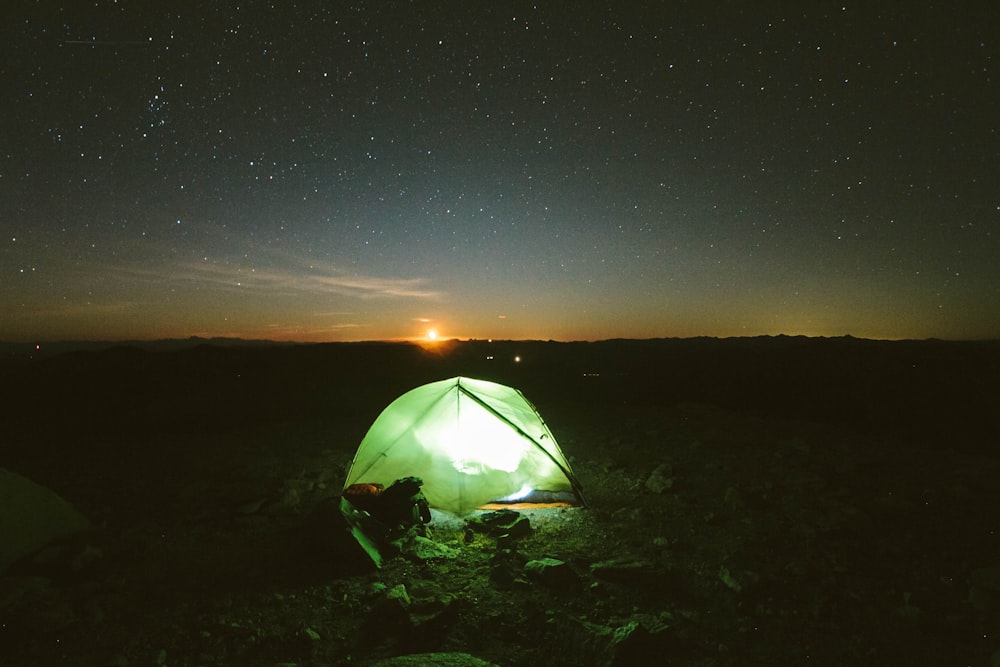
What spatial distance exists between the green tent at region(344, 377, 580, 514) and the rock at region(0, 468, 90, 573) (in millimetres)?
3395

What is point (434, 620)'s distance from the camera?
175 inches

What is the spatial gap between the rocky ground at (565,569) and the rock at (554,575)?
0.02 meters

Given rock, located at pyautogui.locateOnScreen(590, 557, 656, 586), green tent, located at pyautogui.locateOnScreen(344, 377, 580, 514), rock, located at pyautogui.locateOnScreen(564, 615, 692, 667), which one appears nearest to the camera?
rock, located at pyautogui.locateOnScreen(564, 615, 692, 667)

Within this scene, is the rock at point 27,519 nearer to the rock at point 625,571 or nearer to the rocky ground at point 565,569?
the rocky ground at point 565,569

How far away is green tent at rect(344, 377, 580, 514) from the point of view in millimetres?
7520

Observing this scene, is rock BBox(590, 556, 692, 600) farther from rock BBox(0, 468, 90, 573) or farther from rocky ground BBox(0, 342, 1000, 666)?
rock BBox(0, 468, 90, 573)

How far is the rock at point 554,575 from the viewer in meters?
5.04

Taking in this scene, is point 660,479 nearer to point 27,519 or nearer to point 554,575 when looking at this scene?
point 554,575

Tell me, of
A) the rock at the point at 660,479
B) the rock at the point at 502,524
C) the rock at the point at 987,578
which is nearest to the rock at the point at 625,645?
the rock at the point at 502,524

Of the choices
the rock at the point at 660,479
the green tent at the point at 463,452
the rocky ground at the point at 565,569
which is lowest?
the rocky ground at the point at 565,569

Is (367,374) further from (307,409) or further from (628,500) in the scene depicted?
(628,500)

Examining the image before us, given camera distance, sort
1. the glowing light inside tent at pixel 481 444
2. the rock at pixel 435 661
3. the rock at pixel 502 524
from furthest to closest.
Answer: the glowing light inside tent at pixel 481 444, the rock at pixel 502 524, the rock at pixel 435 661

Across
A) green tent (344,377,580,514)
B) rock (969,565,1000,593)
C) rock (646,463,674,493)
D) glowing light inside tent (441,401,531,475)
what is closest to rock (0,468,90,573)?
green tent (344,377,580,514)

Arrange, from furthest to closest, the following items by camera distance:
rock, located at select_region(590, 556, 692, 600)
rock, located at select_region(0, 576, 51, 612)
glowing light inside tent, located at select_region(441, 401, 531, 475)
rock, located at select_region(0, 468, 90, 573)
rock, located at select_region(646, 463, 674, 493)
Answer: rock, located at select_region(646, 463, 674, 493), glowing light inside tent, located at select_region(441, 401, 531, 475), rock, located at select_region(0, 468, 90, 573), rock, located at select_region(590, 556, 692, 600), rock, located at select_region(0, 576, 51, 612)
